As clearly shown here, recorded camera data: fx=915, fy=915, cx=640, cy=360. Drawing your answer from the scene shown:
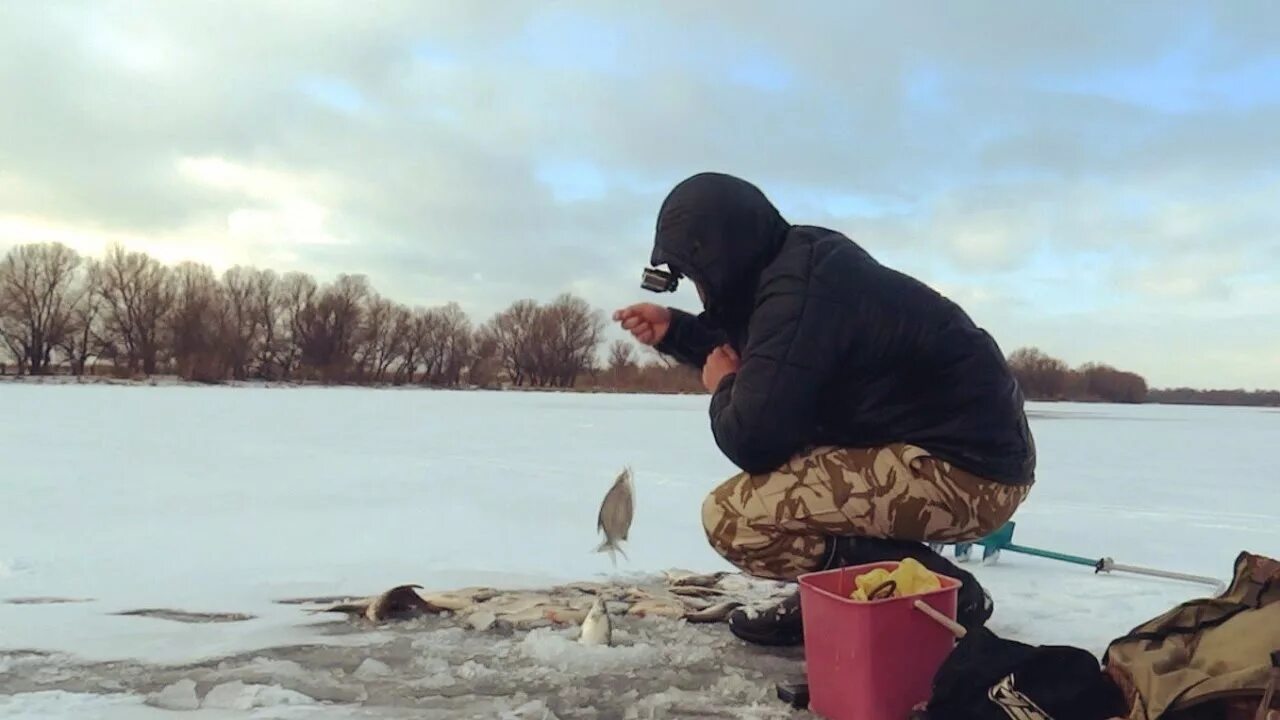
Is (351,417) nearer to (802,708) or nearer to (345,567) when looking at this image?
(345,567)

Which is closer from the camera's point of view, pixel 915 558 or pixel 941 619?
pixel 941 619

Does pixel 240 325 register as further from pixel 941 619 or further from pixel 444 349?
pixel 941 619

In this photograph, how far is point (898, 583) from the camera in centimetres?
195

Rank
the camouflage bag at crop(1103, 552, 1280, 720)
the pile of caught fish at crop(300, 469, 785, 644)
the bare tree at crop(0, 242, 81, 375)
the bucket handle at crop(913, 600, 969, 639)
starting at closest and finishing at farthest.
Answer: the camouflage bag at crop(1103, 552, 1280, 720) < the bucket handle at crop(913, 600, 969, 639) < the pile of caught fish at crop(300, 469, 785, 644) < the bare tree at crop(0, 242, 81, 375)

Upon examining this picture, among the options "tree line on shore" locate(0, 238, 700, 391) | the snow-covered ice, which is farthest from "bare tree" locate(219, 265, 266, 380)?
the snow-covered ice

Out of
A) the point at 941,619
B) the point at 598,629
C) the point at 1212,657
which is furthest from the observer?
the point at 598,629

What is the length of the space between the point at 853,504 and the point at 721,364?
54 centimetres

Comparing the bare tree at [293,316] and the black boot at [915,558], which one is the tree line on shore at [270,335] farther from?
the black boot at [915,558]

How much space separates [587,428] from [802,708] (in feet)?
41.8

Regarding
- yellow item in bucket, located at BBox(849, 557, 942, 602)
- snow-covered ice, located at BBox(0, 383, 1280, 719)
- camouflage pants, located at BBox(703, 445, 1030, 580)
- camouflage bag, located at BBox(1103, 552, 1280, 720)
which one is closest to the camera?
camouflage bag, located at BBox(1103, 552, 1280, 720)

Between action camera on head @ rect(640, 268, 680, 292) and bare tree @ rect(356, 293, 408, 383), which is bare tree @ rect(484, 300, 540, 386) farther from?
action camera on head @ rect(640, 268, 680, 292)

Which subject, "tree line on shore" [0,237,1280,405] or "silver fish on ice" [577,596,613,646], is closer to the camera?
"silver fish on ice" [577,596,613,646]

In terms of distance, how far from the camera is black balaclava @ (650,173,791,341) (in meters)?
2.45

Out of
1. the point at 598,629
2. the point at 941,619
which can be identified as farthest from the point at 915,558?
the point at 598,629
